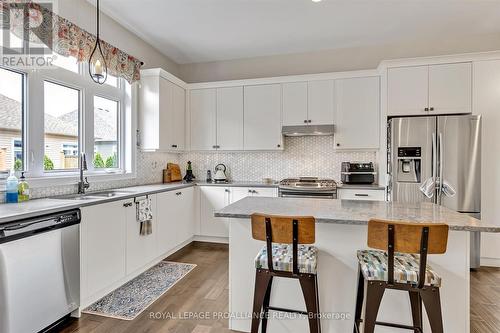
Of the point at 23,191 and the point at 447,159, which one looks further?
the point at 447,159

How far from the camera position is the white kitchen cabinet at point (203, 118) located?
4340 millimetres

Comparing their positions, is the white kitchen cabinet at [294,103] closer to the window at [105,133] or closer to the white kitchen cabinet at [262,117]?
the white kitchen cabinet at [262,117]

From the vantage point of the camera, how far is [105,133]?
10.8ft

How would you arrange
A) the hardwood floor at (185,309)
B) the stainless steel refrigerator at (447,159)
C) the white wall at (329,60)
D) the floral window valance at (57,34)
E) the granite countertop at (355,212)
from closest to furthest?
the granite countertop at (355,212), the hardwood floor at (185,309), the floral window valance at (57,34), the stainless steel refrigerator at (447,159), the white wall at (329,60)

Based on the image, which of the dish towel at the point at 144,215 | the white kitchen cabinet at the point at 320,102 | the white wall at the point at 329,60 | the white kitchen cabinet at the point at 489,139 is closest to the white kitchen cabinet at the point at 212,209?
the dish towel at the point at 144,215

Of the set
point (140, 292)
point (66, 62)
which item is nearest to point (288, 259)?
point (140, 292)

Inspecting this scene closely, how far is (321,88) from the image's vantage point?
12.8 feet

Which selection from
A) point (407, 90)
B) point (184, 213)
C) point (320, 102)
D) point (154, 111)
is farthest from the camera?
point (320, 102)

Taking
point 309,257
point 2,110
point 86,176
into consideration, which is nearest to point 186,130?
point 86,176

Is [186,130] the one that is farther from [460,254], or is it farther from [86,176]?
[460,254]

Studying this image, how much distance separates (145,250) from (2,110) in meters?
1.74

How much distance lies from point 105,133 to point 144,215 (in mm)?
1162

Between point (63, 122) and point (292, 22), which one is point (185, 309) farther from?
point (292, 22)

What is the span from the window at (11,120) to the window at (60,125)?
22 cm
